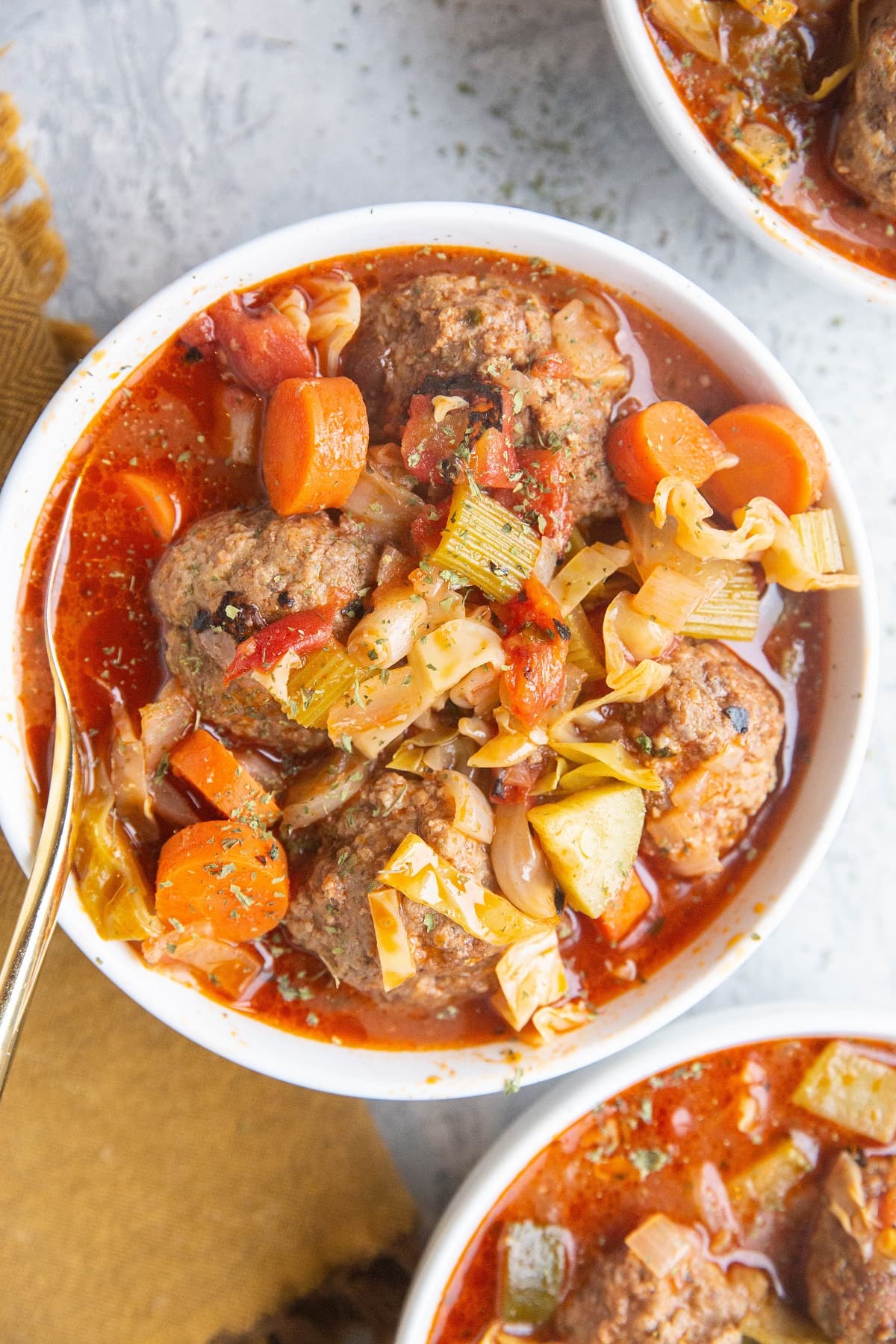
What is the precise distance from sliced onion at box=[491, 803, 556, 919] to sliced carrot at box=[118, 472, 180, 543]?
1.23 m

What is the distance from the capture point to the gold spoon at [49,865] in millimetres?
2641

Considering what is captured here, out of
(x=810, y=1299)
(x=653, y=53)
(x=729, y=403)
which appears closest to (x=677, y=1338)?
(x=810, y=1299)

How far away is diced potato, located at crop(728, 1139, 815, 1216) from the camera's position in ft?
11.5

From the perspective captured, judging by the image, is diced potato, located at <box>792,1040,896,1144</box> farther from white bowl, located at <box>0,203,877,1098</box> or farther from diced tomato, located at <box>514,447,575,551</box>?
diced tomato, located at <box>514,447,575,551</box>

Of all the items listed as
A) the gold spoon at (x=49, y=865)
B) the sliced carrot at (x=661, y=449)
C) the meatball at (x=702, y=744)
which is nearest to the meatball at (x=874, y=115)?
the sliced carrot at (x=661, y=449)

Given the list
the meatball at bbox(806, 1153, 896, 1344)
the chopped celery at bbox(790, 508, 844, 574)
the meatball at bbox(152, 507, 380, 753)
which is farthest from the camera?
the meatball at bbox(806, 1153, 896, 1344)

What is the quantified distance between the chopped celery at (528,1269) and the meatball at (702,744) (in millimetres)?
1293

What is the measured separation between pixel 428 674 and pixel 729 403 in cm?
123

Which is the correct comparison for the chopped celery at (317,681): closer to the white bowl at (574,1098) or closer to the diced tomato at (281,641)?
the diced tomato at (281,641)

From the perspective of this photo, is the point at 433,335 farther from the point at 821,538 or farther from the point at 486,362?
the point at 821,538

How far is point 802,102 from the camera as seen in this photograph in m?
3.39

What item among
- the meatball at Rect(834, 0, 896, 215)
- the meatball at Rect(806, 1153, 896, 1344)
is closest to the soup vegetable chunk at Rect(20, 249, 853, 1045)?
the meatball at Rect(834, 0, 896, 215)

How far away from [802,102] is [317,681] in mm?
2338

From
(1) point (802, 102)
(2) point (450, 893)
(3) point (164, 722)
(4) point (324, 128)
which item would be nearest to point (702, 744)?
(2) point (450, 893)
